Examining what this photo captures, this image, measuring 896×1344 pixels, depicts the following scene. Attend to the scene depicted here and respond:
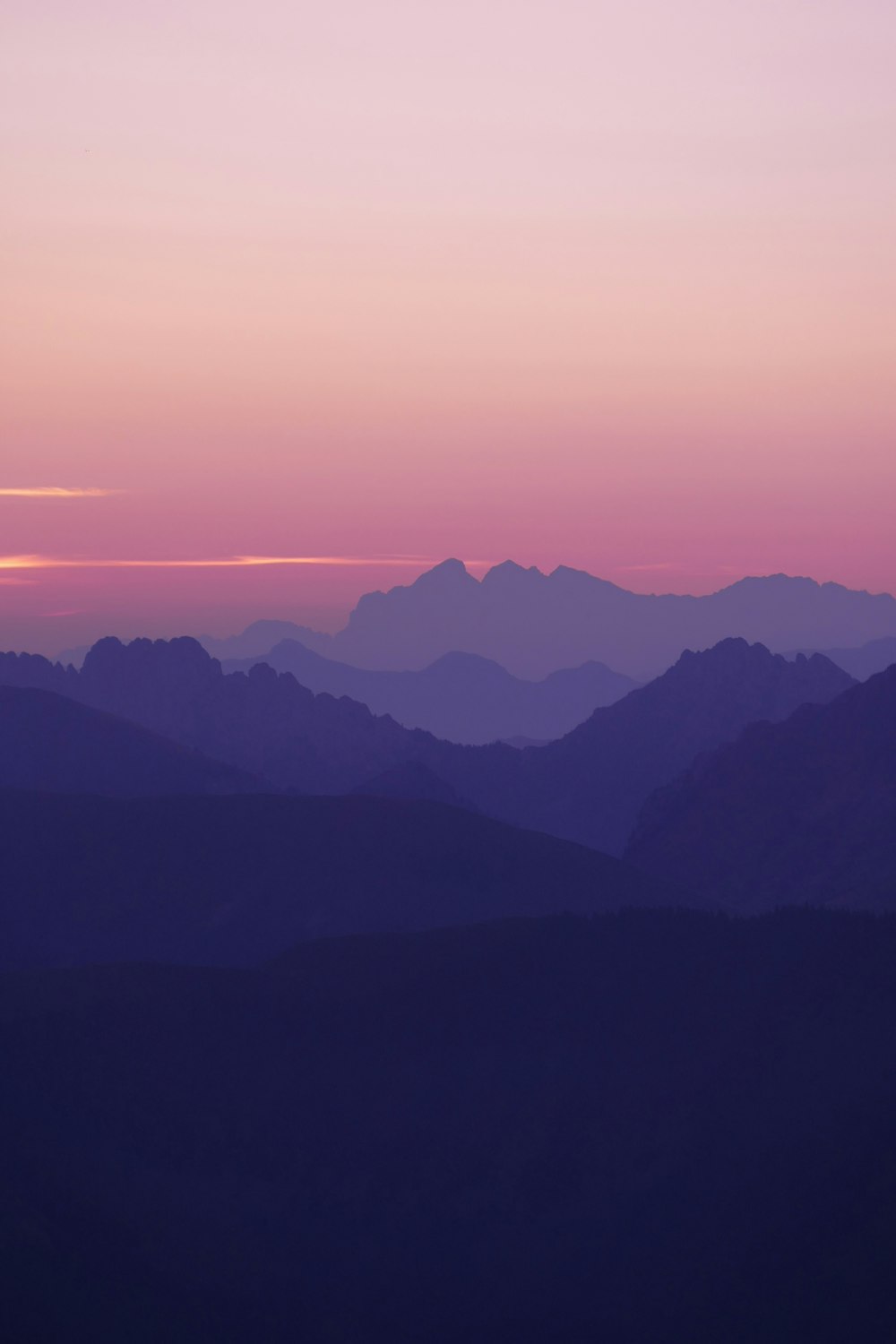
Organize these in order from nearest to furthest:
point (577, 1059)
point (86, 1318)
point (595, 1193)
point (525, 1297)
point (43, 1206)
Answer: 1. point (86, 1318)
2. point (43, 1206)
3. point (525, 1297)
4. point (595, 1193)
5. point (577, 1059)

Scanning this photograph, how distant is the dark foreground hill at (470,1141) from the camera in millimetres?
80000

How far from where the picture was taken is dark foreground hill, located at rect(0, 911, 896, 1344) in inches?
3150

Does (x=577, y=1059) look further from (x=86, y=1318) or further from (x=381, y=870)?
(x=381, y=870)

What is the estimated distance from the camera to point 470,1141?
9994cm

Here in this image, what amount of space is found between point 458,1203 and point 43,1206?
90.1ft

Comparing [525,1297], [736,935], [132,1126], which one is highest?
[736,935]

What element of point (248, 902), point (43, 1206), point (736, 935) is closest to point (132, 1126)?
point (43, 1206)

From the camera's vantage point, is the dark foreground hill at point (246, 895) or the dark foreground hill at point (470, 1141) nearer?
the dark foreground hill at point (470, 1141)

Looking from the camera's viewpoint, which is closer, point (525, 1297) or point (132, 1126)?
point (525, 1297)

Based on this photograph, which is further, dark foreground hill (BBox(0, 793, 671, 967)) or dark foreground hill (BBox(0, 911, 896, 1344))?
dark foreground hill (BBox(0, 793, 671, 967))

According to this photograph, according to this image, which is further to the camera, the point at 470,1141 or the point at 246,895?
the point at 246,895

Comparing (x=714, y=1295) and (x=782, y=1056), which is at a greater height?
(x=782, y=1056)

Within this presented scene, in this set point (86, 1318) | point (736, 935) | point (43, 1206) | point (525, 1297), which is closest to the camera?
point (86, 1318)

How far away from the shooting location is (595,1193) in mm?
94062
